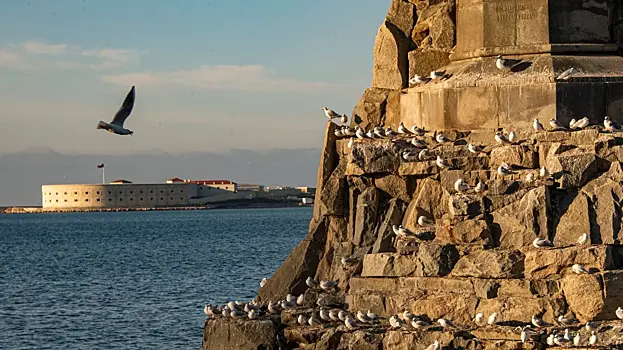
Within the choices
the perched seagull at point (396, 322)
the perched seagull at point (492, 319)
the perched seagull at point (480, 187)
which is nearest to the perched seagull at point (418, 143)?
the perched seagull at point (480, 187)

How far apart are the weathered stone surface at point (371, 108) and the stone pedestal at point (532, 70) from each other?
197 centimetres

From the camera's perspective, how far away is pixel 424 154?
835 inches

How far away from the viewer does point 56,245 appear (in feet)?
282

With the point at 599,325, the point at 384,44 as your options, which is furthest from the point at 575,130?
the point at 384,44

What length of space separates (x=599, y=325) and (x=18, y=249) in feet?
223

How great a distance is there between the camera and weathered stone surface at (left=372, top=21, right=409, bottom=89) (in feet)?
79.3

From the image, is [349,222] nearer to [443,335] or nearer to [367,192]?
[367,192]

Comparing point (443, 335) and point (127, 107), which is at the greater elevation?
point (127, 107)

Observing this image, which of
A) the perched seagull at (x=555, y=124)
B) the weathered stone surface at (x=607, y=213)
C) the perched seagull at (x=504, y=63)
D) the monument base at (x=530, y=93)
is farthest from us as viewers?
the perched seagull at (x=504, y=63)

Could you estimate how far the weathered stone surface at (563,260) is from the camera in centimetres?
1873

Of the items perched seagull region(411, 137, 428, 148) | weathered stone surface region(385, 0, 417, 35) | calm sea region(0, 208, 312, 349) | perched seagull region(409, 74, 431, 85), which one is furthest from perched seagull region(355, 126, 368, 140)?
calm sea region(0, 208, 312, 349)

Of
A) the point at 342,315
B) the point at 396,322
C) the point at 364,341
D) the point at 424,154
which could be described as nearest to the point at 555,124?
the point at 424,154

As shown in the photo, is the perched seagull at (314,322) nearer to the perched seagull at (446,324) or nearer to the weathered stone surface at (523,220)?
the perched seagull at (446,324)

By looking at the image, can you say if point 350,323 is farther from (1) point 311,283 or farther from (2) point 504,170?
(2) point 504,170
